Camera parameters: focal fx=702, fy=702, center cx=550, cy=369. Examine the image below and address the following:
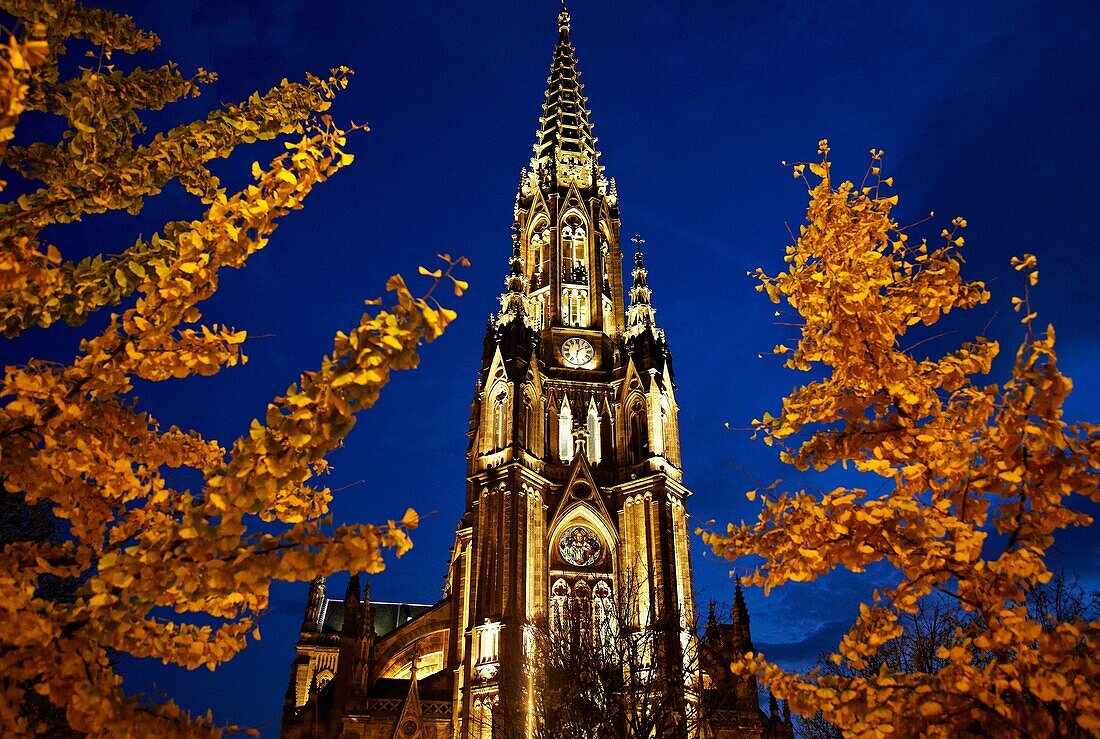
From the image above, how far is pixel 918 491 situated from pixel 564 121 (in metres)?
46.1

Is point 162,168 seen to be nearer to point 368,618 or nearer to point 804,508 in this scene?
point 804,508

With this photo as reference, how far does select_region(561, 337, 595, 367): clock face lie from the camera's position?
1474 inches

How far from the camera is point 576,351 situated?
123 feet

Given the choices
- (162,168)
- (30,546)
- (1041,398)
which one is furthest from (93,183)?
(1041,398)

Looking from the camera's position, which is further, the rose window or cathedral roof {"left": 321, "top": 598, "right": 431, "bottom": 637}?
cathedral roof {"left": 321, "top": 598, "right": 431, "bottom": 637}

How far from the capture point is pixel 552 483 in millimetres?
33062

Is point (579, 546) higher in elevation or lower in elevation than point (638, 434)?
lower

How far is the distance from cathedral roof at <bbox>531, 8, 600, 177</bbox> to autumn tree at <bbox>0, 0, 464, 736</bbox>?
4119 centimetres

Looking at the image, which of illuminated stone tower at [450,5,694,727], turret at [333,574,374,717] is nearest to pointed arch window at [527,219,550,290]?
illuminated stone tower at [450,5,694,727]

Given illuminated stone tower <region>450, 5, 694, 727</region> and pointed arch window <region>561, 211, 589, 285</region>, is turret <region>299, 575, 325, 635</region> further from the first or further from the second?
pointed arch window <region>561, 211, 589, 285</region>

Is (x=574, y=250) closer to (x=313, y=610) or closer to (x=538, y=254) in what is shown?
(x=538, y=254)

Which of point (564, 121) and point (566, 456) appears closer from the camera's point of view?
point (566, 456)

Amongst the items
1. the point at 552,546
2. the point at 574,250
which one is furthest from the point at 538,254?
the point at 552,546

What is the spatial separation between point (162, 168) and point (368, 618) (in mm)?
28982
